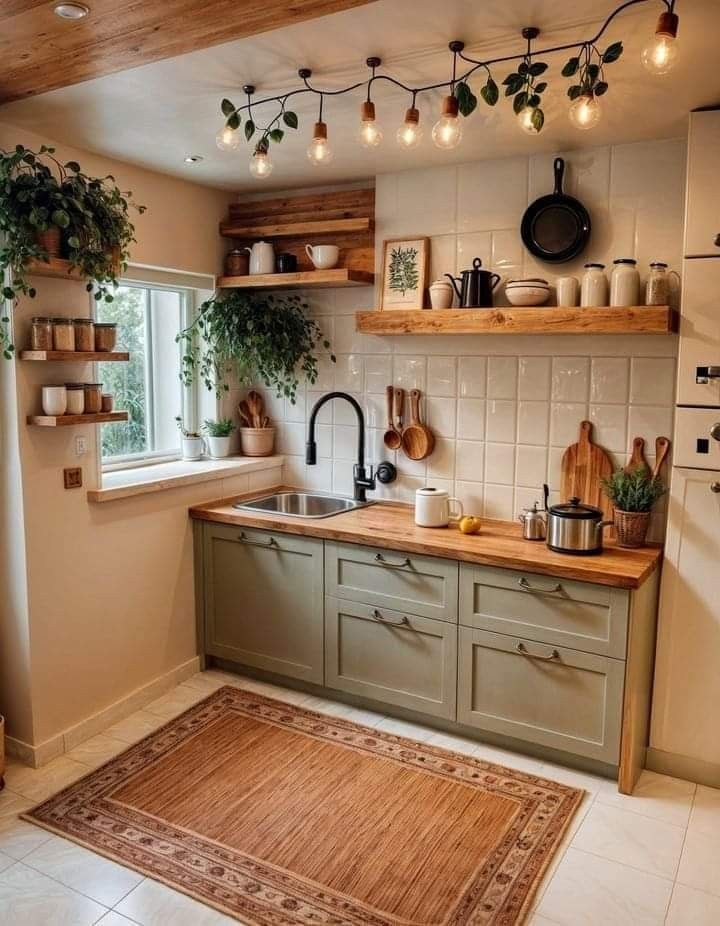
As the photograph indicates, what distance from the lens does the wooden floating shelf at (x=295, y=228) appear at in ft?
11.3

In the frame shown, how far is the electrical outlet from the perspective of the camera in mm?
2805

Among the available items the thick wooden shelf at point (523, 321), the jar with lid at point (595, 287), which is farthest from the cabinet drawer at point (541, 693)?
the jar with lid at point (595, 287)

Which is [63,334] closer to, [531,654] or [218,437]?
[218,437]

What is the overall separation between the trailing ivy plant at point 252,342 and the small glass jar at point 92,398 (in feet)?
2.84

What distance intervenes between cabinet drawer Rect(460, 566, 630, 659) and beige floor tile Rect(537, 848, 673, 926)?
66 centimetres

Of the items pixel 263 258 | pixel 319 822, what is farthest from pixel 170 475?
pixel 319 822

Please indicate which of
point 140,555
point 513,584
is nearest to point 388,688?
point 513,584

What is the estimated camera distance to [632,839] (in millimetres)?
2357

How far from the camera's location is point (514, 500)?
325 centimetres

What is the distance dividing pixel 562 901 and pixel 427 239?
101 inches

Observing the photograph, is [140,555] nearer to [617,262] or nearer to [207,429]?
[207,429]

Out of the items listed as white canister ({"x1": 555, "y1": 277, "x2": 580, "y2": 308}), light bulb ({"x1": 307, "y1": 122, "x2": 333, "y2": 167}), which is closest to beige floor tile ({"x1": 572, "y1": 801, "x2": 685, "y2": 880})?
white canister ({"x1": 555, "y1": 277, "x2": 580, "y2": 308})

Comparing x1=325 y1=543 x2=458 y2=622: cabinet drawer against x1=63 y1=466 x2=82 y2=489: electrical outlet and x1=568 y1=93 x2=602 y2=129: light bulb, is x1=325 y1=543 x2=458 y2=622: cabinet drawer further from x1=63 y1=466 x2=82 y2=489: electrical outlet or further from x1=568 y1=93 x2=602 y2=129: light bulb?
x1=568 y1=93 x2=602 y2=129: light bulb

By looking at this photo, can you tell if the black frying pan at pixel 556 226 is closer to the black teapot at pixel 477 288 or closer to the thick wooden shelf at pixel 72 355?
the black teapot at pixel 477 288
